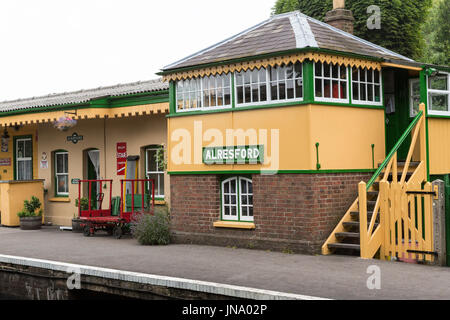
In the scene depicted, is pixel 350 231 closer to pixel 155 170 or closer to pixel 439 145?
pixel 439 145

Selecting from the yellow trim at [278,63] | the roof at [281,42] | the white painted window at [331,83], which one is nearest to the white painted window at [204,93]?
the yellow trim at [278,63]

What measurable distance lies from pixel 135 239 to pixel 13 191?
5.53 metres

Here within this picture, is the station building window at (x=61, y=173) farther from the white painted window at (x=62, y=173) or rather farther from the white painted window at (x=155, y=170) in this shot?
the white painted window at (x=155, y=170)

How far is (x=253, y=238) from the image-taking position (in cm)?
1277

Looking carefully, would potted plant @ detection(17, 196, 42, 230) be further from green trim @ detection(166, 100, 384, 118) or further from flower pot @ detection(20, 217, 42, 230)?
green trim @ detection(166, 100, 384, 118)

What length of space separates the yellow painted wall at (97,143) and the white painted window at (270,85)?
3771mm

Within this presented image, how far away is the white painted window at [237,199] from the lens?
42.9 ft

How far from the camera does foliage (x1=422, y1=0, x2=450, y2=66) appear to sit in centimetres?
3203

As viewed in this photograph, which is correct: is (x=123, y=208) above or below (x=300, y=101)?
below

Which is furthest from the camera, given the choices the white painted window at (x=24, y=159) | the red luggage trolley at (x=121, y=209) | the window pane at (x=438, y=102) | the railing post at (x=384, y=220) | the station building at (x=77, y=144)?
the white painted window at (x=24, y=159)

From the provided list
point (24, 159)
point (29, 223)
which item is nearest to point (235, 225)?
point (29, 223)

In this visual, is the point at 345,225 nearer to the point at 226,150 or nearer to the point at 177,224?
the point at 226,150

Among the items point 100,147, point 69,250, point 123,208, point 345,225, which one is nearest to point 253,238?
point 345,225

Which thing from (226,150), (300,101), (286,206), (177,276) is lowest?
(177,276)
